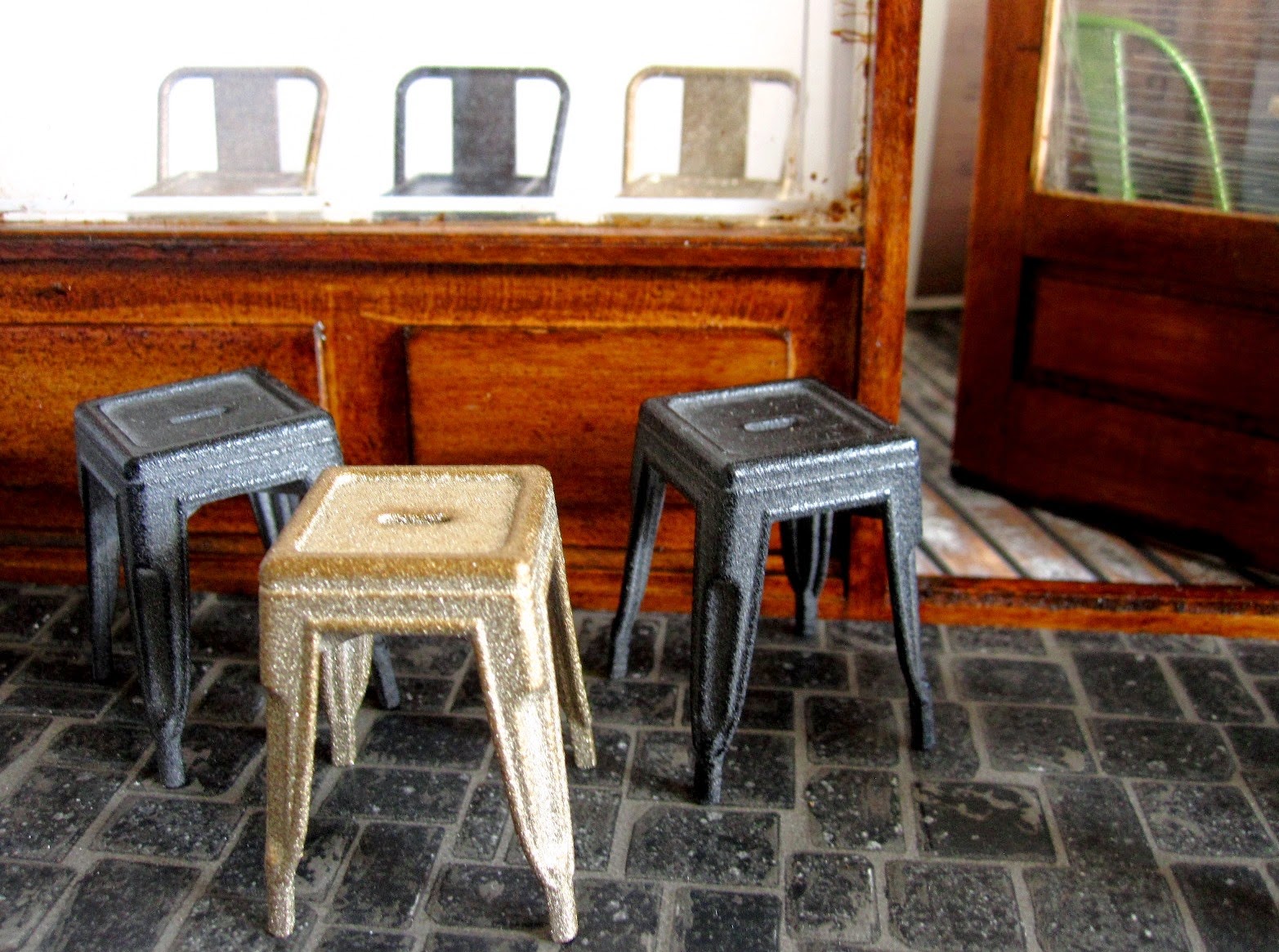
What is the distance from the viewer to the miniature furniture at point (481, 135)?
2715 millimetres

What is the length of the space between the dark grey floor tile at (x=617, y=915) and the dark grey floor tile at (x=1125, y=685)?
113 cm

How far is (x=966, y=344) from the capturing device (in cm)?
367

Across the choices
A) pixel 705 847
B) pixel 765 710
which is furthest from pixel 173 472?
pixel 765 710

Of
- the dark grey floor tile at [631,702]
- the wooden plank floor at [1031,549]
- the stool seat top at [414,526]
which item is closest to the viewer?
the stool seat top at [414,526]

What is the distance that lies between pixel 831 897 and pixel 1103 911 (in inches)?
17.9

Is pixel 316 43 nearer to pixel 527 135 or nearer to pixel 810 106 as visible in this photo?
pixel 527 135

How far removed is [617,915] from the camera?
204 centimetres

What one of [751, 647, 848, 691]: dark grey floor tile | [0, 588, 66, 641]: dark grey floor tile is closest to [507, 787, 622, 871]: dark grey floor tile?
[751, 647, 848, 691]: dark grey floor tile

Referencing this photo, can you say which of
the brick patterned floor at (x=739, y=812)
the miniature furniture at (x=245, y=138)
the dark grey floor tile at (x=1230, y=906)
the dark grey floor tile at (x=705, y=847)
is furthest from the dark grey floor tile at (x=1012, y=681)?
the miniature furniture at (x=245, y=138)

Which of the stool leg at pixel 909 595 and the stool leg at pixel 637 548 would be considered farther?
the stool leg at pixel 637 548

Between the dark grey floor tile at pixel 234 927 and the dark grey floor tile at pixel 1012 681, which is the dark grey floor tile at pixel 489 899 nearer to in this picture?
the dark grey floor tile at pixel 234 927

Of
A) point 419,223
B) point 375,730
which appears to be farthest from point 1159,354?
point 375,730

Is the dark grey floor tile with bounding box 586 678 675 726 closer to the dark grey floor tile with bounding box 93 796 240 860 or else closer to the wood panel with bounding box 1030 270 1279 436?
the dark grey floor tile with bounding box 93 796 240 860

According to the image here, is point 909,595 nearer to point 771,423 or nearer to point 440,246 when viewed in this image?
point 771,423
